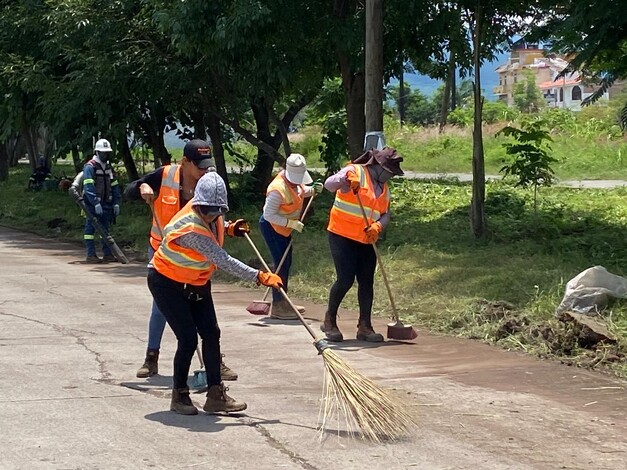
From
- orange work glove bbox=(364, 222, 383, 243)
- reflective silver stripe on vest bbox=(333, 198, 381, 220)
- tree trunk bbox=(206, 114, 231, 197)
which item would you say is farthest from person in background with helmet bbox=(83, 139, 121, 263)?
orange work glove bbox=(364, 222, 383, 243)

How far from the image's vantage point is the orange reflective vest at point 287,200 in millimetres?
10672

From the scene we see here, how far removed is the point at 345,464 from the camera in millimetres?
5828

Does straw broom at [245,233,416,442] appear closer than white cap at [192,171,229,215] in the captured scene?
Yes

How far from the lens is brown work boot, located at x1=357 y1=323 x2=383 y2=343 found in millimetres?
9556

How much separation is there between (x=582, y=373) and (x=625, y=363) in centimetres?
40

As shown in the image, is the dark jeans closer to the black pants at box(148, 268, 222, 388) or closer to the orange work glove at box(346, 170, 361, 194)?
the orange work glove at box(346, 170, 361, 194)

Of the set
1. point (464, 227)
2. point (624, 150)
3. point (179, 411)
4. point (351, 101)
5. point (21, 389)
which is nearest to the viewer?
point (179, 411)

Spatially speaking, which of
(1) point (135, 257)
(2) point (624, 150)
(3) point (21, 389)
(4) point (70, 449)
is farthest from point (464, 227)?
(2) point (624, 150)

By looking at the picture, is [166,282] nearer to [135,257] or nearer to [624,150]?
[135,257]

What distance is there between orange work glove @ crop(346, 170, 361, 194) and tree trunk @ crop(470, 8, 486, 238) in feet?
18.3

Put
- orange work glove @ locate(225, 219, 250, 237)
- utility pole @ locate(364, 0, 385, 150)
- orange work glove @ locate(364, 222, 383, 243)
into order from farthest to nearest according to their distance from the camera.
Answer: utility pole @ locate(364, 0, 385, 150)
orange work glove @ locate(364, 222, 383, 243)
orange work glove @ locate(225, 219, 250, 237)

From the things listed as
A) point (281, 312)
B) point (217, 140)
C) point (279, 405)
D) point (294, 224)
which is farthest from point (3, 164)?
point (279, 405)

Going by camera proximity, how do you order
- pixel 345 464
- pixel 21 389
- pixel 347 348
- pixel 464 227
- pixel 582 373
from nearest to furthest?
pixel 345 464
pixel 21 389
pixel 582 373
pixel 347 348
pixel 464 227

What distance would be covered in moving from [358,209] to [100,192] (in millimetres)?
7597
